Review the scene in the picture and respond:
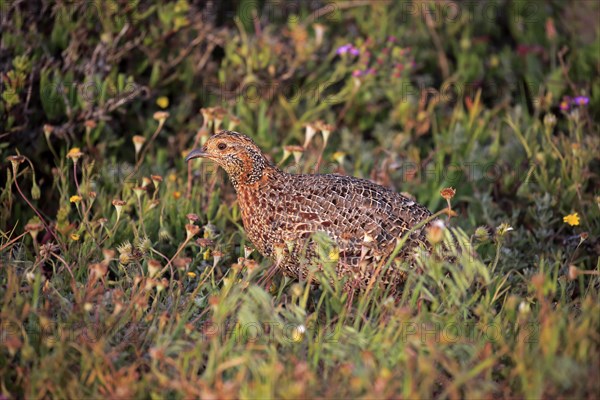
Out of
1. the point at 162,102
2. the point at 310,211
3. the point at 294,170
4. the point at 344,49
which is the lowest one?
the point at 294,170

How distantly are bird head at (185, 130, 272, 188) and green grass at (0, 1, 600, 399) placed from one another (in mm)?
341

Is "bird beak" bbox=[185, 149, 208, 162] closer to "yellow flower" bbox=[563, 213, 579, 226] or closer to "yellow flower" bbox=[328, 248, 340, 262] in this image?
"yellow flower" bbox=[328, 248, 340, 262]

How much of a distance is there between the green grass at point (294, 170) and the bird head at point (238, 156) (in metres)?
0.34

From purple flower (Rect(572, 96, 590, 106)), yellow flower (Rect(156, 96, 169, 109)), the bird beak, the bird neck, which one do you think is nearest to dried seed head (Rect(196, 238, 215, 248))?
the bird neck

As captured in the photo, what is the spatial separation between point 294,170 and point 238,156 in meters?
1.24

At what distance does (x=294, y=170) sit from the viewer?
18.1ft

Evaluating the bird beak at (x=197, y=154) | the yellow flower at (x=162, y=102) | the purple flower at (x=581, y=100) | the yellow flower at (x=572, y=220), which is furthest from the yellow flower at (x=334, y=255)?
the purple flower at (x=581, y=100)

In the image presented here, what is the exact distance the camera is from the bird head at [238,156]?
4.29m

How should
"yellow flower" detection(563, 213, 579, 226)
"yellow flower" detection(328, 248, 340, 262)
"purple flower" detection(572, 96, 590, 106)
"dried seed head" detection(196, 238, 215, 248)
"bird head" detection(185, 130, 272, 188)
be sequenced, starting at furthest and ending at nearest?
1. "purple flower" detection(572, 96, 590, 106)
2. "yellow flower" detection(563, 213, 579, 226)
3. "bird head" detection(185, 130, 272, 188)
4. "dried seed head" detection(196, 238, 215, 248)
5. "yellow flower" detection(328, 248, 340, 262)

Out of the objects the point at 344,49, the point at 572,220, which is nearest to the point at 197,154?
the point at 344,49

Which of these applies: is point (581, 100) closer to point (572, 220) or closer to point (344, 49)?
point (572, 220)

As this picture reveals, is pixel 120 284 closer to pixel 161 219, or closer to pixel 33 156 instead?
pixel 161 219

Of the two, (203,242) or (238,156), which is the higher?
(238,156)

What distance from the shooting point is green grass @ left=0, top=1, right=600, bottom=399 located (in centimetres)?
319
